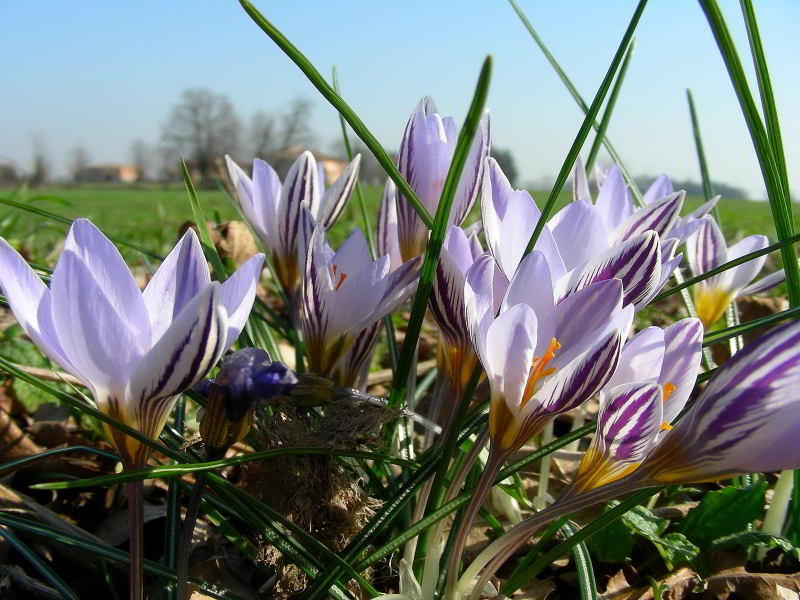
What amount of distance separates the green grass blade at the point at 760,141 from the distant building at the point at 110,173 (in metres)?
46.1

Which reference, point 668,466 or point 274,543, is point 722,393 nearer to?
point 668,466

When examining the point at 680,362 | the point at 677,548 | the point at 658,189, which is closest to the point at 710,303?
the point at 658,189

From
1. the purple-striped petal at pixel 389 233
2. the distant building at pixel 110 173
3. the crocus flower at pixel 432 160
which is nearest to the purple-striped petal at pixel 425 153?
the crocus flower at pixel 432 160

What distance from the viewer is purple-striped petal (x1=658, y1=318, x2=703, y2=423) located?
65cm

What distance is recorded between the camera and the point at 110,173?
4709 cm

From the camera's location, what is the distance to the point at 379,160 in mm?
718

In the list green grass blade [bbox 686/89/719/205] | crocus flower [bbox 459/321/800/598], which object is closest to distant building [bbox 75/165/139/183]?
green grass blade [bbox 686/89/719/205]

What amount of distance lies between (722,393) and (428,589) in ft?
1.17

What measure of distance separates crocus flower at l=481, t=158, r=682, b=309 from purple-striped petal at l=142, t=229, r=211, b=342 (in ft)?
0.91

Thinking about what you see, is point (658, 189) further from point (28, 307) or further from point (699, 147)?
point (28, 307)

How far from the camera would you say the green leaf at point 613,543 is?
0.94 metres

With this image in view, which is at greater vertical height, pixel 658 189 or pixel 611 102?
pixel 611 102

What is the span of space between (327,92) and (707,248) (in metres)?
0.65

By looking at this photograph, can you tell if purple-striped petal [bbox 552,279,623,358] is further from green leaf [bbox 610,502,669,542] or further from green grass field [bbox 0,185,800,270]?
green grass field [bbox 0,185,800,270]
